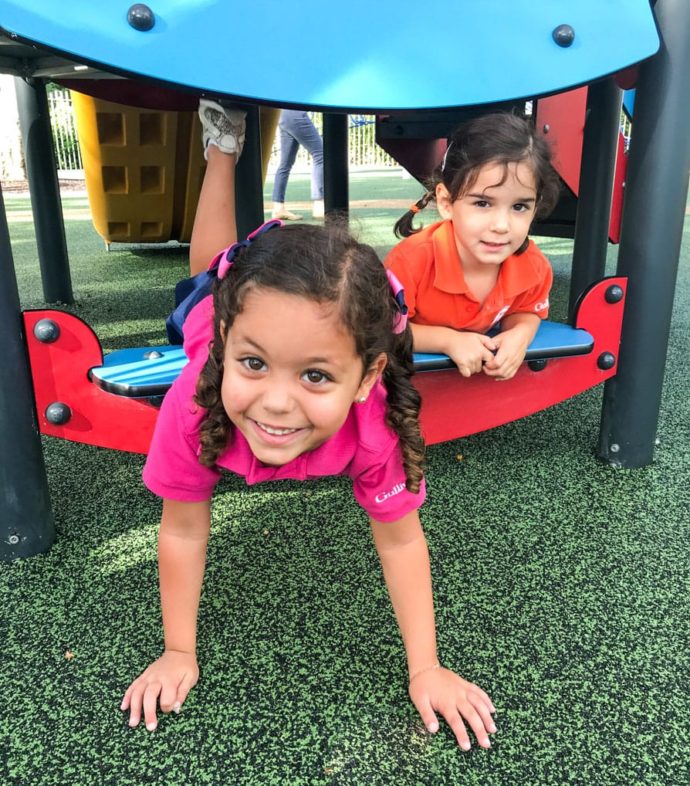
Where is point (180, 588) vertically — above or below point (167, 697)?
above

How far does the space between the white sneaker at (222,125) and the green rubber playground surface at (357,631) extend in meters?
0.79

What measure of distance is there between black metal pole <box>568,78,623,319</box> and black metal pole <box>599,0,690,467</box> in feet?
1.89

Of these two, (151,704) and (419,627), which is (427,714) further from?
(151,704)

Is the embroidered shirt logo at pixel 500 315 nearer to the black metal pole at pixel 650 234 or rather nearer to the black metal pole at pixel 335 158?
the black metal pole at pixel 650 234

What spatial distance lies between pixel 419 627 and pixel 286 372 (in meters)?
0.45

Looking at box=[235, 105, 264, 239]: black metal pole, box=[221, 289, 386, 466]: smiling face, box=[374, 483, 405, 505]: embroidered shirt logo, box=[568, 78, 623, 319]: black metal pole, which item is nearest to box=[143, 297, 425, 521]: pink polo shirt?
box=[374, 483, 405, 505]: embroidered shirt logo

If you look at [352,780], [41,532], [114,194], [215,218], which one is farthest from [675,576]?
[114,194]

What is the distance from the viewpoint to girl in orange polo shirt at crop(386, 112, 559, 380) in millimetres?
1452

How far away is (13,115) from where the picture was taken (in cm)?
1345

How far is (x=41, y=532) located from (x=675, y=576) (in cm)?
113

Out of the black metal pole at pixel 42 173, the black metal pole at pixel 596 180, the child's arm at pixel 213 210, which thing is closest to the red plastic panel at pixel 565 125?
the black metal pole at pixel 596 180

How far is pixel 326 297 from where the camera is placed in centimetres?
79

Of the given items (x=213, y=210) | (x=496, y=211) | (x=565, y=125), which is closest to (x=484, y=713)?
(x=496, y=211)

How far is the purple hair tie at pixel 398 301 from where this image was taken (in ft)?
3.01
